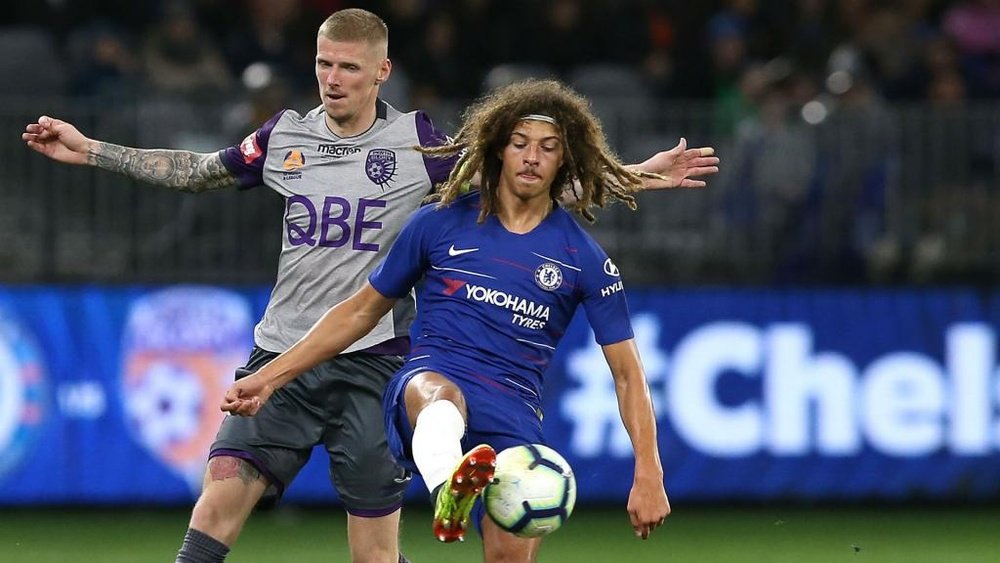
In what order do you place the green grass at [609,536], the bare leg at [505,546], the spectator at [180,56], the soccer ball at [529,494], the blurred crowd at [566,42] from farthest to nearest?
the blurred crowd at [566,42] < the spectator at [180,56] < the green grass at [609,536] < the bare leg at [505,546] < the soccer ball at [529,494]

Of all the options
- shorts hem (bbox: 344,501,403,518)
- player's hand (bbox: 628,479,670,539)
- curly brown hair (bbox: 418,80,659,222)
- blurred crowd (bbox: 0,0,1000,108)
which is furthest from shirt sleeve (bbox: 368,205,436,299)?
blurred crowd (bbox: 0,0,1000,108)

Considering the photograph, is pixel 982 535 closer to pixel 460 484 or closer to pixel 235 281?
pixel 235 281

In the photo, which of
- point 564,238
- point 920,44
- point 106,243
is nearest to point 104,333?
point 106,243

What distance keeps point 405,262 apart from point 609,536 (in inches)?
186

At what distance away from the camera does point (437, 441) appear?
616 cm

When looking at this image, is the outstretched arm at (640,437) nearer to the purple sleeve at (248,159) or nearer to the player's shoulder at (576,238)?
the player's shoulder at (576,238)

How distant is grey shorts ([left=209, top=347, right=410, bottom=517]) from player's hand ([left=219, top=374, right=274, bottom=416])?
0.56 meters

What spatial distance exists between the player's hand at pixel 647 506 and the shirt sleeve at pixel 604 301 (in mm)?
570

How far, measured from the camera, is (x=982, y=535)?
36.3 feet

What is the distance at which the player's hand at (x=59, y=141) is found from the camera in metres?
7.23

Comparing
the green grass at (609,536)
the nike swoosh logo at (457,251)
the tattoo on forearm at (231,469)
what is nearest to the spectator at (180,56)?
the green grass at (609,536)

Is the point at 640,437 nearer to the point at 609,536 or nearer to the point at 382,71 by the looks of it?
the point at 382,71

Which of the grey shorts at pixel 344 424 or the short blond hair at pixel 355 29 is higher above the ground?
the short blond hair at pixel 355 29

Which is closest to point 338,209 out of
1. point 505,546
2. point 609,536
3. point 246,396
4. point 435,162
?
point 435,162
